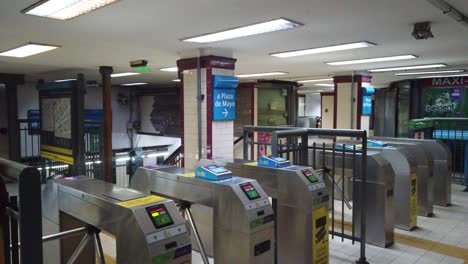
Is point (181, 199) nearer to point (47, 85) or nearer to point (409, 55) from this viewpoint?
point (47, 85)

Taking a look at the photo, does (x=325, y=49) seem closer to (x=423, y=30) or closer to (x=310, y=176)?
(x=423, y=30)

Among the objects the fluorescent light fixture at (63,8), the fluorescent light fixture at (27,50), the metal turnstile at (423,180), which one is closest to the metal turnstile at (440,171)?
the metal turnstile at (423,180)

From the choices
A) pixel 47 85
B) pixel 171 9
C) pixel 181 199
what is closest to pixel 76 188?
pixel 181 199

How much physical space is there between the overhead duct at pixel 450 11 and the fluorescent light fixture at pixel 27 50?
4.07 meters

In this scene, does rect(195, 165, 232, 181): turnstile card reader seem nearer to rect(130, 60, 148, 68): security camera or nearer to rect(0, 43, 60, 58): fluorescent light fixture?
rect(0, 43, 60, 58): fluorescent light fixture

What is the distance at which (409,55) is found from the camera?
5.17m

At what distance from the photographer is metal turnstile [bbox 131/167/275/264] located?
101 inches

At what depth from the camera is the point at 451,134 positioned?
7828mm

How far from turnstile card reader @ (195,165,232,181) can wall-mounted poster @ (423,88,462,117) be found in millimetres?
7926

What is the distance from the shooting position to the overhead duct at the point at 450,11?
8.31 feet

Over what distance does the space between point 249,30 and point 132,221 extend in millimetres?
2204

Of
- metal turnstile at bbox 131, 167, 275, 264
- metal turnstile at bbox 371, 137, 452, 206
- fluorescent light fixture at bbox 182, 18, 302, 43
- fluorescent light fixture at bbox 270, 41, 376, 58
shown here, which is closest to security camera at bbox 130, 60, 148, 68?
fluorescent light fixture at bbox 182, 18, 302, 43

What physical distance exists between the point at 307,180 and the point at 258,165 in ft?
1.74

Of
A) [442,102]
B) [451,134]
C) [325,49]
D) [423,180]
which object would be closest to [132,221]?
[325,49]
